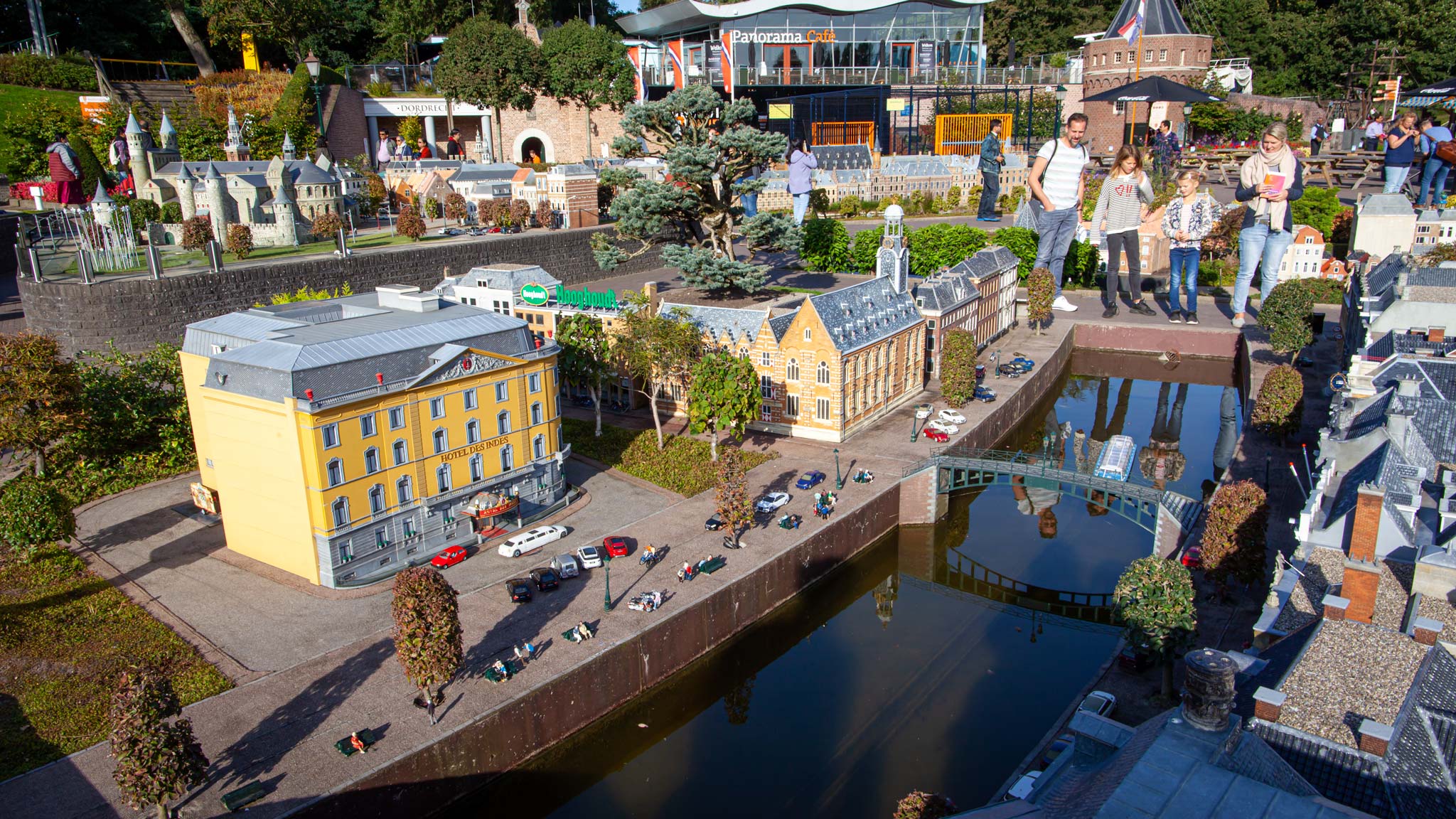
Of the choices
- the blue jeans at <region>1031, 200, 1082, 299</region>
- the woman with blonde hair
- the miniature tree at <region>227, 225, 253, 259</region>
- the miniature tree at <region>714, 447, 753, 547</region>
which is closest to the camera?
the miniature tree at <region>714, 447, 753, 547</region>

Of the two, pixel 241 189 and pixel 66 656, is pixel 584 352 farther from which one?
→ pixel 241 189

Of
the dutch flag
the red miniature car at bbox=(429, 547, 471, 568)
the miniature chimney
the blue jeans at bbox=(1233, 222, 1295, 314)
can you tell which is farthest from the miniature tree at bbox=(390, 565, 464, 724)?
the dutch flag

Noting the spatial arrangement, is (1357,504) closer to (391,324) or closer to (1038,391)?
(391,324)

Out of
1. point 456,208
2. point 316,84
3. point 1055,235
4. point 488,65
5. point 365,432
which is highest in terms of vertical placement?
point 488,65

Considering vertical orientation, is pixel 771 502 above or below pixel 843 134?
below

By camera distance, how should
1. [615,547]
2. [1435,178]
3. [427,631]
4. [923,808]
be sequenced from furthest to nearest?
[1435,178]
[615,547]
[427,631]
[923,808]

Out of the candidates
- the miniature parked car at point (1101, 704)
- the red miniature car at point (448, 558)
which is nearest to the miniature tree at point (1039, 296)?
the miniature parked car at point (1101, 704)

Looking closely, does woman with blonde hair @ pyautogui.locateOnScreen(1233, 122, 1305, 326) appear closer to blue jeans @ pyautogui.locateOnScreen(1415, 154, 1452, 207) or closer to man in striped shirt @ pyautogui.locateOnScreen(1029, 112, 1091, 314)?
man in striped shirt @ pyautogui.locateOnScreen(1029, 112, 1091, 314)

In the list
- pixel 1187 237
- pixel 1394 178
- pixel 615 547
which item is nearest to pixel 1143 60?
pixel 1394 178
